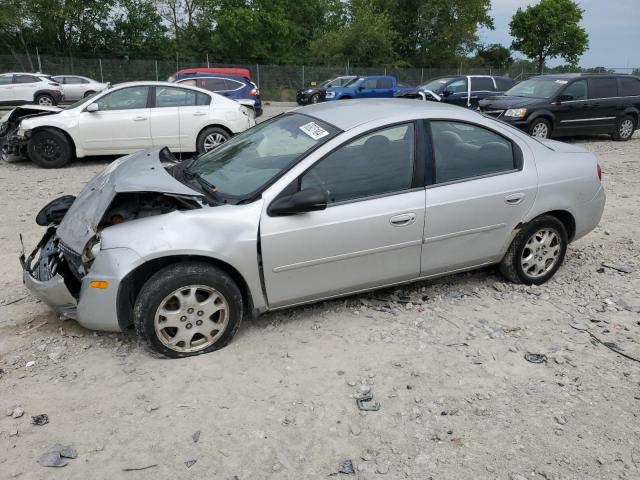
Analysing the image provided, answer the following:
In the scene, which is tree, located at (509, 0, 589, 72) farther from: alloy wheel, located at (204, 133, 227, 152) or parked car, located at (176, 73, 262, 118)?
alloy wheel, located at (204, 133, 227, 152)

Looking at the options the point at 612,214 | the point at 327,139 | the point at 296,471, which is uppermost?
the point at 327,139

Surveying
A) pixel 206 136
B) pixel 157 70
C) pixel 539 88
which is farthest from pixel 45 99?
pixel 539 88

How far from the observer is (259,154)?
4.01 m

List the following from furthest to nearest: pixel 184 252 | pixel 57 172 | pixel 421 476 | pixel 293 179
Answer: pixel 57 172 → pixel 293 179 → pixel 184 252 → pixel 421 476

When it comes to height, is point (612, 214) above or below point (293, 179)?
below

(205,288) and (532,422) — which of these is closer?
(532,422)

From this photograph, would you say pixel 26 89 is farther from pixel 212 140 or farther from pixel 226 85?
pixel 212 140

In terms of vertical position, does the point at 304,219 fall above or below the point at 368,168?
below

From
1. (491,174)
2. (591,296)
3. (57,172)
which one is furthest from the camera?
(57,172)

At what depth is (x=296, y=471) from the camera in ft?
8.51

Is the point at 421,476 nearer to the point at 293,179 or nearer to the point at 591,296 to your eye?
the point at 293,179

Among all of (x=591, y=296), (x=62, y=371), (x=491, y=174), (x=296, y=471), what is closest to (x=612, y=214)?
(x=591, y=296)

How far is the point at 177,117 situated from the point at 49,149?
85.9 inches

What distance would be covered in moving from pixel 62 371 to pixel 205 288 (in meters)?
1.03
